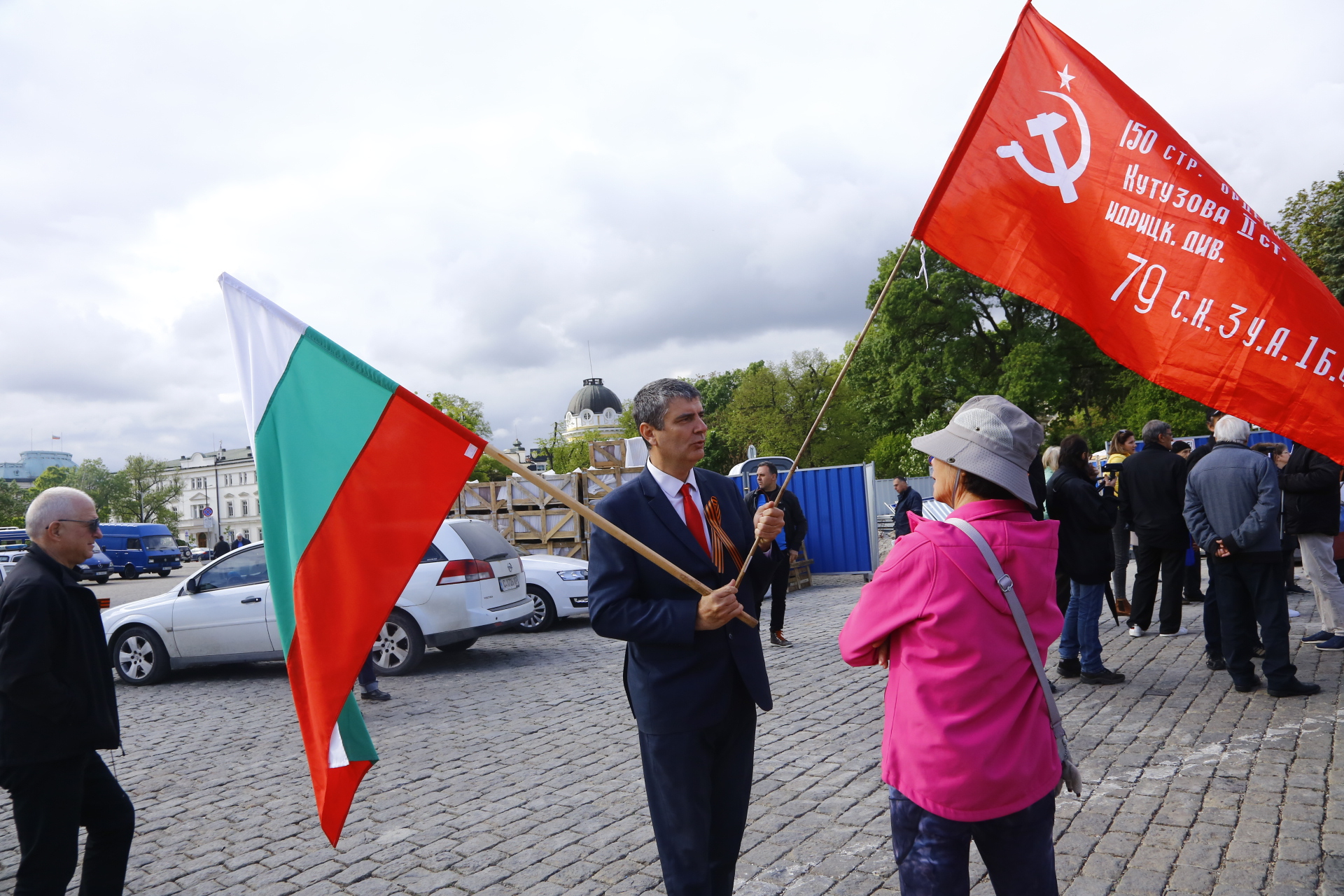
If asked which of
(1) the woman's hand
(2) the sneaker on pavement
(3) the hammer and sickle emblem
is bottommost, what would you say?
(2) the sneaker on pavement

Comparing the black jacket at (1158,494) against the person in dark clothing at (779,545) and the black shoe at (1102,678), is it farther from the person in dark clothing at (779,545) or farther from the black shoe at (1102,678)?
the person in dark clothing at (779,545)

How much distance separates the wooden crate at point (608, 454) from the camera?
18.3 meters

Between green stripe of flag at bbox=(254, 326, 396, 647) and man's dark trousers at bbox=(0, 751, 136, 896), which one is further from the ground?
green stripe of flag at bbox=(254, 326, 396, 647)

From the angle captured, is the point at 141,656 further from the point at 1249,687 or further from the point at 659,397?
the point at 1249,687

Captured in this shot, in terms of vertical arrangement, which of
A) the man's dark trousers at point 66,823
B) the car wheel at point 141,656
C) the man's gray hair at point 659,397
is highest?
the man's gray hair at point 659,397

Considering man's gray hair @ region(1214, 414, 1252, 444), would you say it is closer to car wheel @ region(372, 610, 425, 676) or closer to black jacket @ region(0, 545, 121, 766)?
black jacket @ region(0, 545, 121, 766)

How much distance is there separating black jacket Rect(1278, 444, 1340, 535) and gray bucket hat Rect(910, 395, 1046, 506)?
22.3ft

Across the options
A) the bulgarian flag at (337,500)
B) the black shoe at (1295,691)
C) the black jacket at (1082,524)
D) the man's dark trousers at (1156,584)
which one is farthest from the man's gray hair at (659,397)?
the man's dark trousers at (1156,584)

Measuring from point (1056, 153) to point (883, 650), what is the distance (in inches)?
92.1

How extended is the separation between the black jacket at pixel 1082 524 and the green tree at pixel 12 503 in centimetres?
8820

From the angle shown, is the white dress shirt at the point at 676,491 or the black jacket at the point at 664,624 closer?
the black jacket at the point at 664,624

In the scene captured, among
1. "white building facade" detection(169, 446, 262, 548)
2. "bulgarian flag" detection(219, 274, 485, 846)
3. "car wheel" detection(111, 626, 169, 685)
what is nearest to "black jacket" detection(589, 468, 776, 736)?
"bulgarian flag" detection(219, 274, 485, 846)

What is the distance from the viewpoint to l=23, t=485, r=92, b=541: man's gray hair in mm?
3613

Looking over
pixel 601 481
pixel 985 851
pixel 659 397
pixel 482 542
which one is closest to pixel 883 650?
pixel 985 851
